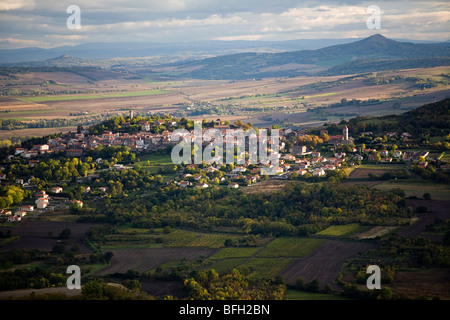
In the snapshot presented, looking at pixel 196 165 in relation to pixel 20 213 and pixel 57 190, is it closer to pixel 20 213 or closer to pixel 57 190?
pixel 57 190

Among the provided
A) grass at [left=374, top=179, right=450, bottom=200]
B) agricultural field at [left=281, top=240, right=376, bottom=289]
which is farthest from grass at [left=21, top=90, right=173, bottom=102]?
agricultural field at [left=281, top=240, right=376, bottom=289]

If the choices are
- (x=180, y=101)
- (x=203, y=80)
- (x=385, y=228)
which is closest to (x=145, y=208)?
(x=385, y=228)

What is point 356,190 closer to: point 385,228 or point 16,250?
point 385,228

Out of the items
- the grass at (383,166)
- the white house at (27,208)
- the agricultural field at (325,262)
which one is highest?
the grass at (383,166)

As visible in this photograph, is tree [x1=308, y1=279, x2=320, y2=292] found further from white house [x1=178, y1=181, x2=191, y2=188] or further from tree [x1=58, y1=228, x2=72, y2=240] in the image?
white house [x1=178, y1=181, x2=191, y2=188]

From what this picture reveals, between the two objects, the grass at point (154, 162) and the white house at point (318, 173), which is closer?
the white house at point (318, 173)

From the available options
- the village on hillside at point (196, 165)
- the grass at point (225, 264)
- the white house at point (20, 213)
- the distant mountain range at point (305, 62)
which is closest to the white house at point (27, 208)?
the village on hillside at point (196, 165)

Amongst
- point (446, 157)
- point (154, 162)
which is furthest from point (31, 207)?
point (446, 157)

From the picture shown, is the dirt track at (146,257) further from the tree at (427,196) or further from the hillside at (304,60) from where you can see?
the hillside at (304,60)
